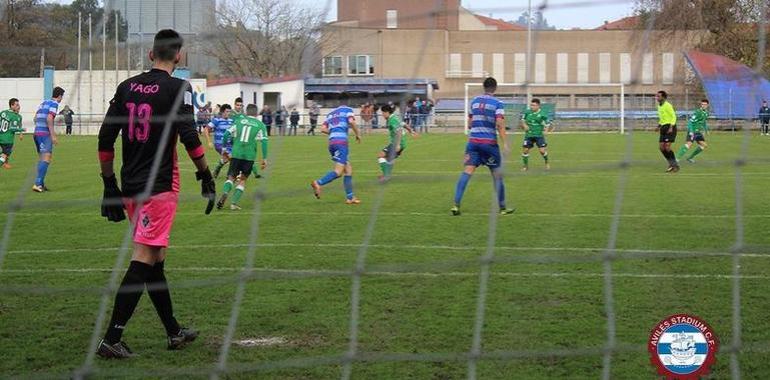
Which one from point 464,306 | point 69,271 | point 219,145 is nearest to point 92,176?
point 219,145

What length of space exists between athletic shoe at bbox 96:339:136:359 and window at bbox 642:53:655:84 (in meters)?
3.25

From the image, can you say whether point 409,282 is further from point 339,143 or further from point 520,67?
point 339,143

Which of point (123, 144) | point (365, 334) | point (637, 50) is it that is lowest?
point (365, 334)

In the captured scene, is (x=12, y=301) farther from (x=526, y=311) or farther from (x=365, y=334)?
(x=526, y=311)

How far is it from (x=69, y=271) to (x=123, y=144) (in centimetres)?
341

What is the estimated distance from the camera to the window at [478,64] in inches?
270

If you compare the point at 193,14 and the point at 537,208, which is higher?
the point at 193,14

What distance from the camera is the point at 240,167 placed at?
46.8ft

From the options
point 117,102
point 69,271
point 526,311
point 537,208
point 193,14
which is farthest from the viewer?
point 537,208

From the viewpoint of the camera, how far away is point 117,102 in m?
5.85

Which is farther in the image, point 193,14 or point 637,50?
point 637,50

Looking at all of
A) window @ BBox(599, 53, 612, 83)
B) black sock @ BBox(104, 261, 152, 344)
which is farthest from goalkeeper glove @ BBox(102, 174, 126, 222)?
window @ BBox(599, 53, 612, 83)

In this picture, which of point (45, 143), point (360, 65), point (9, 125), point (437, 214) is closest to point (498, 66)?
point (360, 65)

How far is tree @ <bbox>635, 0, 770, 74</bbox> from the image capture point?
575 cm
